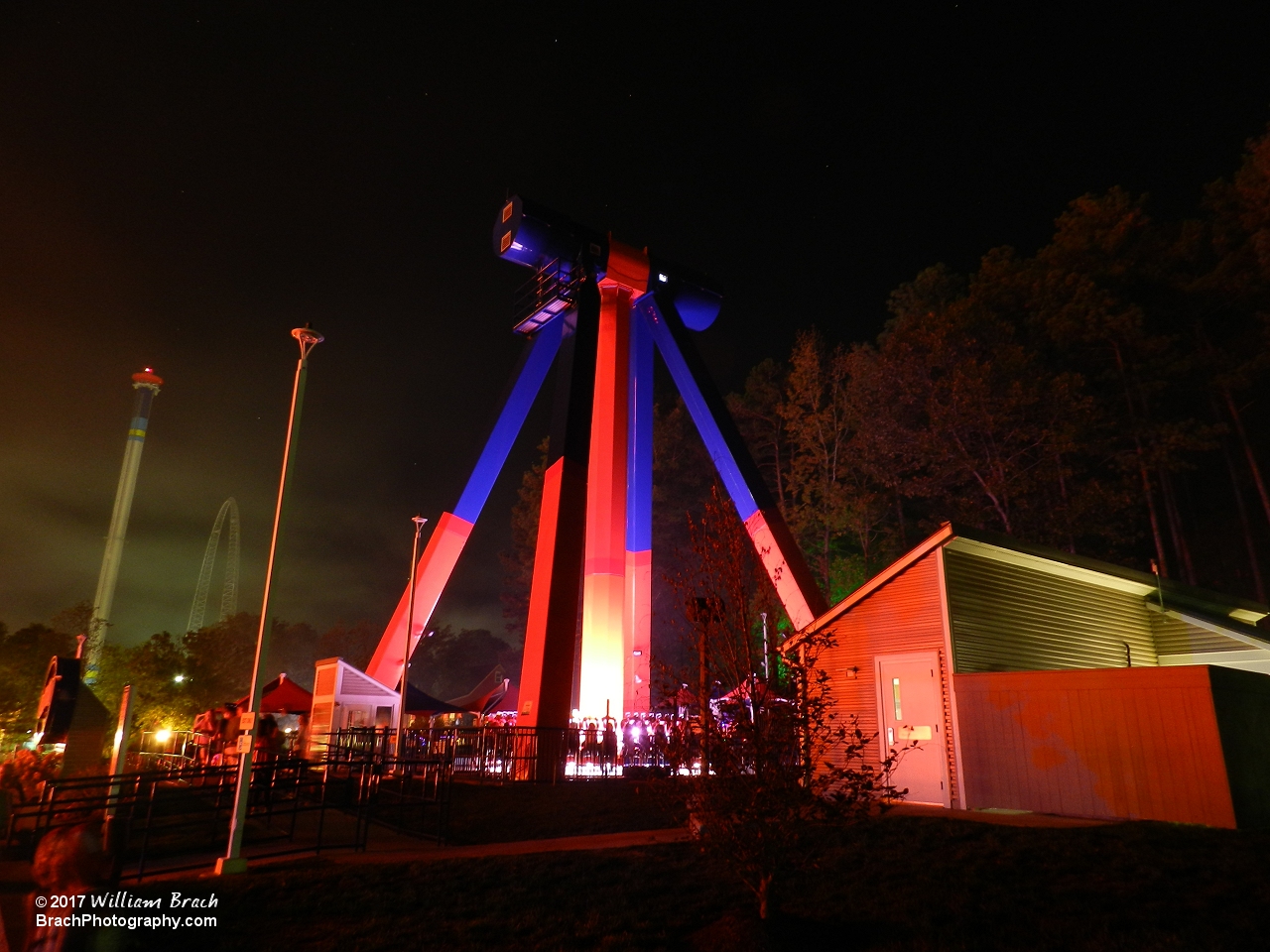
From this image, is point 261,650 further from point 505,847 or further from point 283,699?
point 283,699

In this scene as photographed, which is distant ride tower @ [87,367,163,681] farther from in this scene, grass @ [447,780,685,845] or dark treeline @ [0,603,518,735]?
grass @ [447,780,685,845]

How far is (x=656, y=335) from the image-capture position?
90.2 feet

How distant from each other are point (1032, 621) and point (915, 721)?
10.3 feet

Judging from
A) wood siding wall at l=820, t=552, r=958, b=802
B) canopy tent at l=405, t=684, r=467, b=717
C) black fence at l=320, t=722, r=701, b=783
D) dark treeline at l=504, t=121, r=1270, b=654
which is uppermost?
dark treeline at l=504, t=121, r=1270, b=654

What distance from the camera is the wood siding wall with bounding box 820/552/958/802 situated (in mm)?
12922

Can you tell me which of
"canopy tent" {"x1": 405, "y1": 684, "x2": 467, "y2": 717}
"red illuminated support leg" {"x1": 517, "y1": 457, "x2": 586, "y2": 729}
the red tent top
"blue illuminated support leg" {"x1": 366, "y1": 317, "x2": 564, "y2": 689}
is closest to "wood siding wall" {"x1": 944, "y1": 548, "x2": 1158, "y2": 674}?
"red illuminated support leg" {"x1": 517, "y1": 457, "x2": 586, "y2": 729}

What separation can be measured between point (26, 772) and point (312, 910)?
34.2ft

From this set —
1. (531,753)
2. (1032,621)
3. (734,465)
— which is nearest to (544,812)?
(531,753)

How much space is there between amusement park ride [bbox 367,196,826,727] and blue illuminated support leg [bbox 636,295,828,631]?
5 cm

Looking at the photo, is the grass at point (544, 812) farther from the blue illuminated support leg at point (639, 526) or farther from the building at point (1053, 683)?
the blue illuminated support leg at point (639, 526)

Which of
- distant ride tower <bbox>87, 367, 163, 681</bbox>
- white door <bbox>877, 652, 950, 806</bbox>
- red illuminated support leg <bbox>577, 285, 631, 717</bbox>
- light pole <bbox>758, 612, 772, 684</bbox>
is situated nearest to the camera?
light pole <bbox>758, 612, 772, 684</bbox>

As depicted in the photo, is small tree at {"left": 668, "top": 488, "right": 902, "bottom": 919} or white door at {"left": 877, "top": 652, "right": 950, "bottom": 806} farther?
white door at {"left": 877, "top": 652, "right": 950, "bottom": 806}

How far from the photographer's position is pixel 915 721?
13.1 m

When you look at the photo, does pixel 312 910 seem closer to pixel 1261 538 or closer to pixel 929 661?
pixel 929 661
